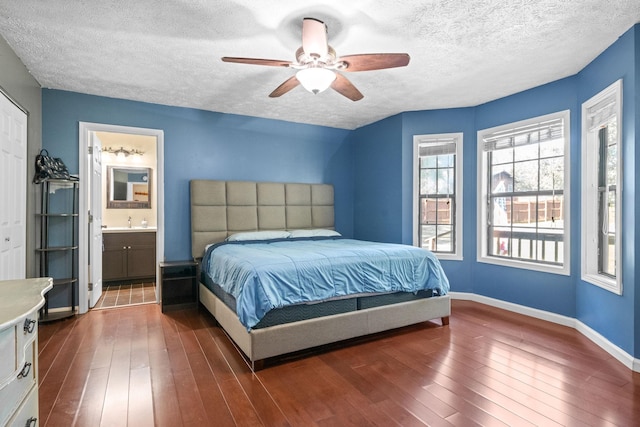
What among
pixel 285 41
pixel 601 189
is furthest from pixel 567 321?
pixel 285 41

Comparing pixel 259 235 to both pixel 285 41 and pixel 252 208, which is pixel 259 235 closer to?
pixel 252 208

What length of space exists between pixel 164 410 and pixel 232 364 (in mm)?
649

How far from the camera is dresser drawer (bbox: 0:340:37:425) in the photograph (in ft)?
3.48

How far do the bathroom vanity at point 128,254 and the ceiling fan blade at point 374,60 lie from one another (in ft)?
14.4

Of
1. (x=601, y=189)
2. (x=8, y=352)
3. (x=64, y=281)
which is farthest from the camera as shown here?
(x=64, y=281)

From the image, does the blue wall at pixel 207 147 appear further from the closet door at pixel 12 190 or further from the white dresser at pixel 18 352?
the white dresser at pixel 18 352

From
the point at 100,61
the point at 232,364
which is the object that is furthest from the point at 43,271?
the point at 232,364

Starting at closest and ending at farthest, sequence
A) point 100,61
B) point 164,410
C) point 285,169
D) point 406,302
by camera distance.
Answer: point 164,410 → point 100,61 → point 406,302 → point 285,169

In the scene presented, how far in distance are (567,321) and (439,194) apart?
2.06 metres

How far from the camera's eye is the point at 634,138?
2535mm

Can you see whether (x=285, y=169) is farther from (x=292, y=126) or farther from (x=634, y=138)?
(x=634, y=138)

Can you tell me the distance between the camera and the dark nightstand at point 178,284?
12.9 ft

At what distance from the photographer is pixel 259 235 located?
4.35 metres

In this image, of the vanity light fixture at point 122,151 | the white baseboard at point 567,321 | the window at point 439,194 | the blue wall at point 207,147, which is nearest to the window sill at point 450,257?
the window at point 439,194
